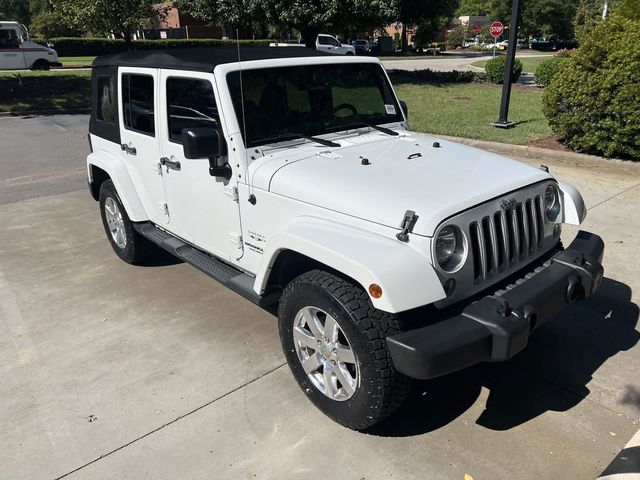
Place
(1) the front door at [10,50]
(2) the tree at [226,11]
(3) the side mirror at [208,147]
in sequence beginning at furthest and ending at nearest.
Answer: (1) the front door at [10,50]
(2) the tree at [226,11]
(3) the side mirror at [208,147]

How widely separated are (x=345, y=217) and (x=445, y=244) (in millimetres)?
537

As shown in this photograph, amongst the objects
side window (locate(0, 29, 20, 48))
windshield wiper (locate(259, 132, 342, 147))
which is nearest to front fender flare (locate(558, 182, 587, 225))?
windshield wiper (locate(259, 132, 342, 147))

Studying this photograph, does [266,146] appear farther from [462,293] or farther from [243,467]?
[243,467]

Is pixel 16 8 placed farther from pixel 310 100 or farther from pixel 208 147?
pixel 208 147

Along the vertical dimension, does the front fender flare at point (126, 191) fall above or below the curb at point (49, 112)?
above

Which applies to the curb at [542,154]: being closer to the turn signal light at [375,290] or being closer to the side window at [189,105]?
the side window at [189,105]

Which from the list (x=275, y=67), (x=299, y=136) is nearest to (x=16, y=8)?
(x=275, y=67)

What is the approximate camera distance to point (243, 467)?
2785 millimetres

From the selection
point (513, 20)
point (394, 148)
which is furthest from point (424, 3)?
point (394, 148)

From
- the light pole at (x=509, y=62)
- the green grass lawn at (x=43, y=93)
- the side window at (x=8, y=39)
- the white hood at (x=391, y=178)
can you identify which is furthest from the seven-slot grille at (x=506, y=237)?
the side window at (x=8, y=39)

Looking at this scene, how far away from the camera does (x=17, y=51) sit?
87.6ft

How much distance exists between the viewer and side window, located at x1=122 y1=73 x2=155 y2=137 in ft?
13.9

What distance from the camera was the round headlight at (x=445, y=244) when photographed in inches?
107

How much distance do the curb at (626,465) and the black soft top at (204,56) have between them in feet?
10.3
